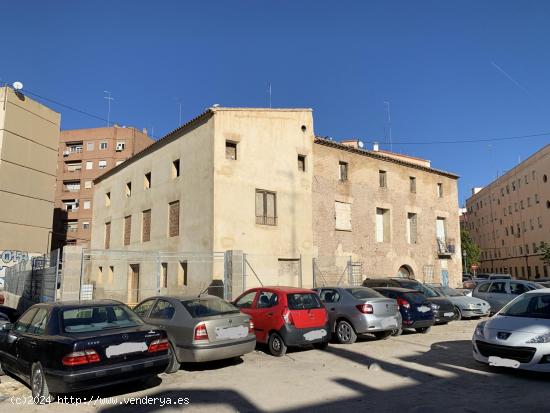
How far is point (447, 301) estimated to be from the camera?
626 inches

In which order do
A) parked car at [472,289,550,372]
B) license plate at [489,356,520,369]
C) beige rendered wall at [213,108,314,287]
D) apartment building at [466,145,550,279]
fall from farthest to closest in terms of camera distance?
apartment building at [466,145,550,279] < beige rendered wall at [213,108,314,287] < license plate at [489,356,520,369] < parked car at [472,289,550,372]

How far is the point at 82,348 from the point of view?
6004 mm

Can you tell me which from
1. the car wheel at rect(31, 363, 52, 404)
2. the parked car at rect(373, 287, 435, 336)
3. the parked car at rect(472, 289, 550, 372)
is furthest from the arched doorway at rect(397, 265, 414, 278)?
the car wheel at rect(31, 363, 52, 404)

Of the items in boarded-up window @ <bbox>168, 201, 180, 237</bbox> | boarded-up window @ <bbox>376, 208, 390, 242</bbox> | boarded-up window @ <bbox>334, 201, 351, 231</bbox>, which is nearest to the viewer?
A: boarded-up window @ <bbox>168, 201, 180, 237</bbox>

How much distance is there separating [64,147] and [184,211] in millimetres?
46809

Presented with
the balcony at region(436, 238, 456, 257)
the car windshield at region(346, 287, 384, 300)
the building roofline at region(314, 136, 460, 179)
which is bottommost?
the car windshield at region(346, 287, 384, 300)

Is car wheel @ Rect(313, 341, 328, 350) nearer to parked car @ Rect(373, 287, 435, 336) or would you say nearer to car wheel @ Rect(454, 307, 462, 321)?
parked car @ Rect(373, 287, 435, 336)

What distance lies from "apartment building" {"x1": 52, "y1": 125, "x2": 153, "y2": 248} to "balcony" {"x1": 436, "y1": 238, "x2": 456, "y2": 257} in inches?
1627

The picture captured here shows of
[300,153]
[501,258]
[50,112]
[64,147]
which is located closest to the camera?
[300,153]

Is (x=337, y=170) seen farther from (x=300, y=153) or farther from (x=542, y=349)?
(x=542, y=349)

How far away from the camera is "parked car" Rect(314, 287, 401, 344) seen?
11414mm

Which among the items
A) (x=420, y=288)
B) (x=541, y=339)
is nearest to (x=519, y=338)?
(x=541, y=339)

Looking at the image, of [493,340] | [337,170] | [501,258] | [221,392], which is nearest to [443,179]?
[337,170]

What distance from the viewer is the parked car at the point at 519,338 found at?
7160 mm
